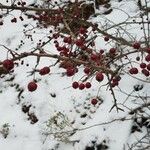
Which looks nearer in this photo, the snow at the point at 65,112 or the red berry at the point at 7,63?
the red berry at the point at 7,63

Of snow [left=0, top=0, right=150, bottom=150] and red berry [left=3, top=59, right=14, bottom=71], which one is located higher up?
red berry [left=3, top=59, right=14, bottom=71]

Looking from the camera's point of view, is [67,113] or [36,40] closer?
[67,113]

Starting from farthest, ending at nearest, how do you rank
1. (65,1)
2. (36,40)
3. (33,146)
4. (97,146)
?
(65,1)
(36,40)
(33,146)
(97,146)

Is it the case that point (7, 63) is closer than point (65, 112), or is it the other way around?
point (7, 63)

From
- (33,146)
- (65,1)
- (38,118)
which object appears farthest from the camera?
(65,1)

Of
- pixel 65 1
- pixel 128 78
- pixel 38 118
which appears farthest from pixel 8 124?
pixel 65 1

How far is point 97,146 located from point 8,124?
144cm

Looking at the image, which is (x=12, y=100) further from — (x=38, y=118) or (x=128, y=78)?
(x=128, y=78)

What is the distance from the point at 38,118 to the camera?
491 centimetres

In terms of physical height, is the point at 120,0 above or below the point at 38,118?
above

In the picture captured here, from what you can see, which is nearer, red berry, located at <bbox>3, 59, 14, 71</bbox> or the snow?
red berry, located at <bbox>3, 59, 14, 71</bbox>

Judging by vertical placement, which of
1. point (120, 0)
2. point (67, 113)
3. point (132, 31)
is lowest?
point (67, 113)

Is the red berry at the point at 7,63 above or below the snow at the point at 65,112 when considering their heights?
above

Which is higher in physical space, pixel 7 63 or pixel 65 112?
pixel 7 63
